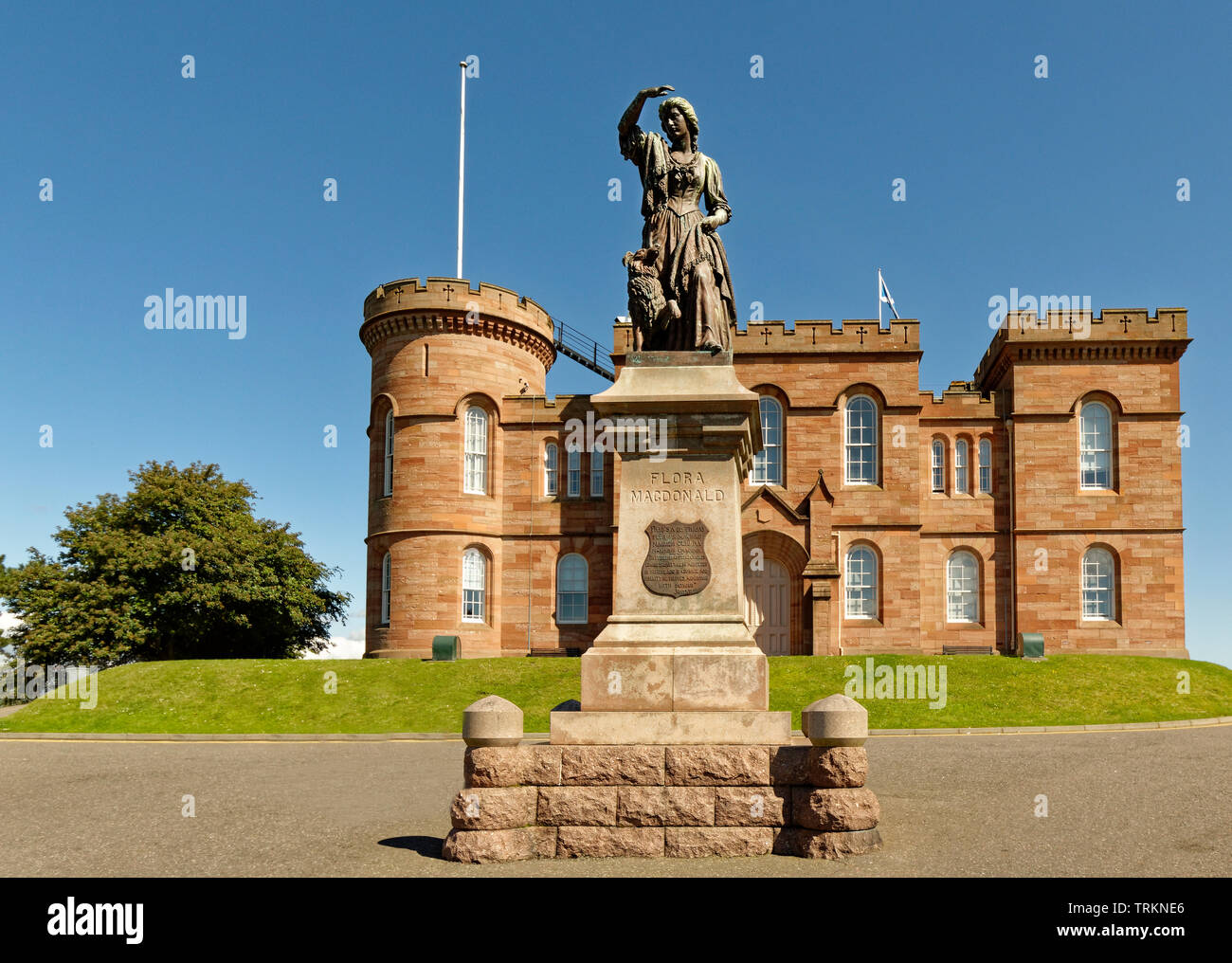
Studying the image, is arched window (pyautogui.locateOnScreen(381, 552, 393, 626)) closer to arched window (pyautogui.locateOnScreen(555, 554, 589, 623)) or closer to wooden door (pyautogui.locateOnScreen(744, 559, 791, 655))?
arched window (pyautogui.locateOnScreen(555, 554, 589, 623))

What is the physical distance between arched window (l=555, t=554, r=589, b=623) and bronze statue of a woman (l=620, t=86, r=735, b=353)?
2504 cm

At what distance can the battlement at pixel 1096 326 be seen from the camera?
107 ft

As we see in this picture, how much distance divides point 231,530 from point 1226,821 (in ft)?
110

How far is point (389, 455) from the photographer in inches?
1352

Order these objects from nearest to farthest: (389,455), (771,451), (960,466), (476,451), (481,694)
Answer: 1. (481,694)
2. (771,451)
3. (960,466)
4. (389,455)
5. (476,451)

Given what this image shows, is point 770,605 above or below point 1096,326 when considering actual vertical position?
below

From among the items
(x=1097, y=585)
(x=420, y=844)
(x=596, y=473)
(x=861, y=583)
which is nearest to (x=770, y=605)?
(x=861, y=583)

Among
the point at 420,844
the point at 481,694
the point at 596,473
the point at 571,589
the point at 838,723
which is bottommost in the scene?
the point at 481,694

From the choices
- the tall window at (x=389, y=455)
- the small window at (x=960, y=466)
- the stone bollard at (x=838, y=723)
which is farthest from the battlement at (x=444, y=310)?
the stone bollard at (x=838, y=723)

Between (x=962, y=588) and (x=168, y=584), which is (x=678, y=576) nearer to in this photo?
(x=962, y=588)

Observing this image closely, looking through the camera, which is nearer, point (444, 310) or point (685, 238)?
point (685, 238)

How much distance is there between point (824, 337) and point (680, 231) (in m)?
24.3

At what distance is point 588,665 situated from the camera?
8.70 meters
